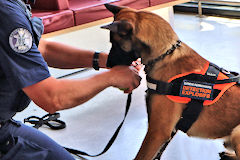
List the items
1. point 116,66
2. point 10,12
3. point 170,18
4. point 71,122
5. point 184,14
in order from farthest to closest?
point 184,14
point 170,18
point 71,122
point 116,66
point 10,12

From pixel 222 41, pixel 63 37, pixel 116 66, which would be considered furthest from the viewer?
pixel 222 41

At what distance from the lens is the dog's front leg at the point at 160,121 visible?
1.86 metres

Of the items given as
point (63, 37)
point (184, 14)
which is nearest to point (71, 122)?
point (63, 37)

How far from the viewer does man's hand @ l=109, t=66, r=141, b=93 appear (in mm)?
1719

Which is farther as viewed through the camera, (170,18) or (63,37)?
(170,18)

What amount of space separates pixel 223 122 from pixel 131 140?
898mm

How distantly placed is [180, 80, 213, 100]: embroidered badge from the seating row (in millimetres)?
2063

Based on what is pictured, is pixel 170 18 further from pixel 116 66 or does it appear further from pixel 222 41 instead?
pixel 116 66

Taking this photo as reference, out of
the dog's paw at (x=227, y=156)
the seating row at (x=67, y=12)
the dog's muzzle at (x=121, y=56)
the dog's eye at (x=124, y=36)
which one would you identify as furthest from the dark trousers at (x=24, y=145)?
the seating row at (x=67, y=12)

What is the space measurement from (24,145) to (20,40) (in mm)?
552

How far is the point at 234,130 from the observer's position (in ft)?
6.14

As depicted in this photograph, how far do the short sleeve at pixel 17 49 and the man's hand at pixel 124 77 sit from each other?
36 centimetres

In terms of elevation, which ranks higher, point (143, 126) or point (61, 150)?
point (61, 150)

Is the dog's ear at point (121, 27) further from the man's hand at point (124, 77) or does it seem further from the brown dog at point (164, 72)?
the man's hand at point (124, 77)
